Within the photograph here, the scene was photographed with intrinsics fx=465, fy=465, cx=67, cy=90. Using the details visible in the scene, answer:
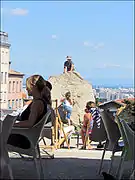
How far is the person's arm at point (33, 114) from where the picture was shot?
14.4ft

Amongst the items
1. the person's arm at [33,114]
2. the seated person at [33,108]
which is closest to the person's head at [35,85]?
the seated person at [33,108]

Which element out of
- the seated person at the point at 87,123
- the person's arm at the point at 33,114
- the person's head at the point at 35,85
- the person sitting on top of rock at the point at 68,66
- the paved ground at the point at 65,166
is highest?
the person sitting on top of rock at the point at 68,66

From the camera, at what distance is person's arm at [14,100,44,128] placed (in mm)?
4383

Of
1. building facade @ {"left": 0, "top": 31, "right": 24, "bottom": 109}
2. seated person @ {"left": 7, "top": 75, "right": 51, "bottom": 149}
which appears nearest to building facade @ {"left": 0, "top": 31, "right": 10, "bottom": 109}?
building facade @ {"left": 0, "top": 31, "right": 24, "bottom": 109}

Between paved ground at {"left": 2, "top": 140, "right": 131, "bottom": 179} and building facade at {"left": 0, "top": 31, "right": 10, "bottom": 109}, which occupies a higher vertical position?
building facade at {"left": 0, "top": 31, "right": 10, "bottom": 109}

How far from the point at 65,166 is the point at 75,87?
8125 mm

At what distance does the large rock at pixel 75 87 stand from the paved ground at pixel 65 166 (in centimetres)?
658

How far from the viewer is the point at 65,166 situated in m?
5.47

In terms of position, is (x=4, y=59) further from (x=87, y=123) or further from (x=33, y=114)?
(x=33, y=114)

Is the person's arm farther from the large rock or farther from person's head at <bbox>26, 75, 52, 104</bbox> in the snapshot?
the large rock

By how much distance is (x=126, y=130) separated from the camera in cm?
416

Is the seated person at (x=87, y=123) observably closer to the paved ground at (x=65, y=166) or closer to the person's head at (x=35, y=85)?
the paved ground at (x=65, y=166)

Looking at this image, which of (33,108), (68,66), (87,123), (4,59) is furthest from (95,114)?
(4,59)

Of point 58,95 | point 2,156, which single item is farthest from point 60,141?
point 58,95
